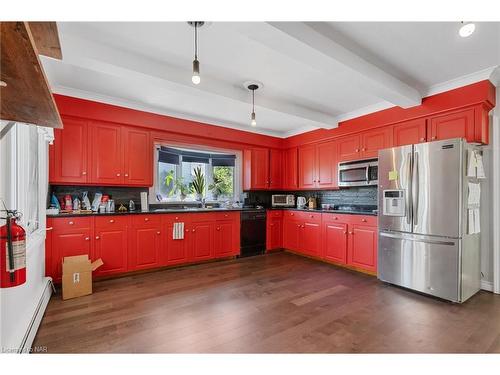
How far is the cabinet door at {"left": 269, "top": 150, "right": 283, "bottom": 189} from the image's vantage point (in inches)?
211

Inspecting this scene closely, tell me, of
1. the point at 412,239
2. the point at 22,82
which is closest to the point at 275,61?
the point at 22,82

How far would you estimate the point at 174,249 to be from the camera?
379 centimetres

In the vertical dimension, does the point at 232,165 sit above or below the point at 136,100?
below

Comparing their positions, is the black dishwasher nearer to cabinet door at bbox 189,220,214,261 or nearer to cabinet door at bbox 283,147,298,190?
cabinet door at bbox 189,220,214,261

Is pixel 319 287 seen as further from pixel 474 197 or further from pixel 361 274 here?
pixel 474 197

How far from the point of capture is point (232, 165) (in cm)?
528

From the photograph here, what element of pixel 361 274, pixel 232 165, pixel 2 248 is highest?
pixel 232 165

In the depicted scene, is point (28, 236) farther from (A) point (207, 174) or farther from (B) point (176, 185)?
(A) point (207, 174)

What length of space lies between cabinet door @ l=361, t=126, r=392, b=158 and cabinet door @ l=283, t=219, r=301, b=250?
179 centimetres

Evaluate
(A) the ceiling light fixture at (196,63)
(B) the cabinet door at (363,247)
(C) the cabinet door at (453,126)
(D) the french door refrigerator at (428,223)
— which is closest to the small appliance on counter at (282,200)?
(B) the cabinet door at (363,247)

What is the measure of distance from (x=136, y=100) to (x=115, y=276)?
8.15 ft

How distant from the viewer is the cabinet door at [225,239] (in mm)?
4234

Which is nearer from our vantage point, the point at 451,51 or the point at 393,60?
the point at 451,51
